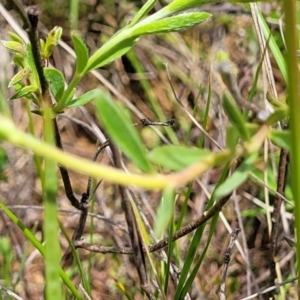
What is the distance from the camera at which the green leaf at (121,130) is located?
0.37 meters

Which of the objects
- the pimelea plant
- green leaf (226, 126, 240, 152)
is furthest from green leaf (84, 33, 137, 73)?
green leaf (226, 126, 240, 152)

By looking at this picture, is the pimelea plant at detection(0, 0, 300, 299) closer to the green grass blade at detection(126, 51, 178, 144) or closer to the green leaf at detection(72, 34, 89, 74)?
the green leaf at detection(72, 34, 89, 74)

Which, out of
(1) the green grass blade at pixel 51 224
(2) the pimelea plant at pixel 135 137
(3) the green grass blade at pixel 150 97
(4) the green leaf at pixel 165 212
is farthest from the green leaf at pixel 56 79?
(3) the green grass blade at pixel 150 97

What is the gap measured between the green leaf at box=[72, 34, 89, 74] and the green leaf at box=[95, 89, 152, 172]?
0.51 ft

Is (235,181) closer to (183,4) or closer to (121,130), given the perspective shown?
(121,130)

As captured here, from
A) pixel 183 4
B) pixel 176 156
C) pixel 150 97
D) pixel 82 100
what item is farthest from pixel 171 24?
pixel 150 97

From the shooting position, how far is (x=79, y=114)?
6.22ft

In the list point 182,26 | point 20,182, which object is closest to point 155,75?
point 20,182

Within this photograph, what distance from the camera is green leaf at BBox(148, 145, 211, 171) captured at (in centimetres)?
37

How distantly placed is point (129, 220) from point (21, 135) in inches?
17.0

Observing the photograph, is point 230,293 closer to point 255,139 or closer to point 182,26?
point 182,26

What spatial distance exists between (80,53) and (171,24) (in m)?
Answer: 0.10

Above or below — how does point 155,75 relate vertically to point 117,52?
below

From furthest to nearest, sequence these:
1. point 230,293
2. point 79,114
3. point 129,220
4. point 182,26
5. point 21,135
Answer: point 79,114, point 230,293, point 129,220, point 182,26, point 21,135
